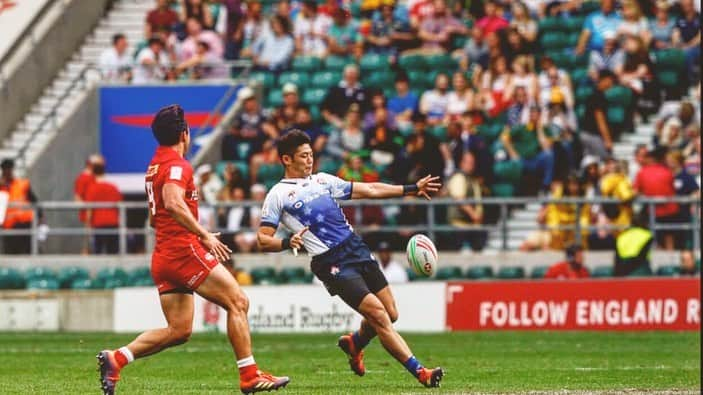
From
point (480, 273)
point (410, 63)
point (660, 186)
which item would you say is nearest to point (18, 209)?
point (410, 63)

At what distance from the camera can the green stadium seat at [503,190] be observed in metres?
26.8

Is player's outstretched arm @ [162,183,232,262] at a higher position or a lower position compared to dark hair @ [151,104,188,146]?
lower

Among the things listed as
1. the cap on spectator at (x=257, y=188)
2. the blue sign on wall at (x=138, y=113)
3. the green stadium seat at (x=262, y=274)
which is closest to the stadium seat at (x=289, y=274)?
the green stadium seat at (x=262, y=274)

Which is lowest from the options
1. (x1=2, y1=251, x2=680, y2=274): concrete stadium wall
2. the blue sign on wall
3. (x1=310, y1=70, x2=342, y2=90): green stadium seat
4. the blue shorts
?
(x1=2, y1=251, x2=680, y2=274): concrete stadium wall

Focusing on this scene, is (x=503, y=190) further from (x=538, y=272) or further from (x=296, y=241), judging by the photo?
(x=296, y=241)

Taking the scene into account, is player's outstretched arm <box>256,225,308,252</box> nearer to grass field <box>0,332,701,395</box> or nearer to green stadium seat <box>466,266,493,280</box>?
grass field <box>0,332,701,395</box>

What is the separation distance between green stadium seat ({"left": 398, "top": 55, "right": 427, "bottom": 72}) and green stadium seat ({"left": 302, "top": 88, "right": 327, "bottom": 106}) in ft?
4.48

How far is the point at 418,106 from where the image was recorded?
2830cm

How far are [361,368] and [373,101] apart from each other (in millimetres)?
12964

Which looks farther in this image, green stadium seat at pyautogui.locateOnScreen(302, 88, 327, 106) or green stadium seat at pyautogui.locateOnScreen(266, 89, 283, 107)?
green stadium seat at pyautogui.locateOnScreen(266, 89, 283, 107)

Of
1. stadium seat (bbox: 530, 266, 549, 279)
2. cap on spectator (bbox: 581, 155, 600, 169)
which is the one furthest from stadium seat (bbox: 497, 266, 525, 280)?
cap on spectator (bbox: 581, 155, 600, 169)

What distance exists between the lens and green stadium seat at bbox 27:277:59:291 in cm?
2656

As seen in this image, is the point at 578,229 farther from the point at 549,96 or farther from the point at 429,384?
the point at 429,384

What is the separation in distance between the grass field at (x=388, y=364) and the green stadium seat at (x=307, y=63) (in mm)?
7759
